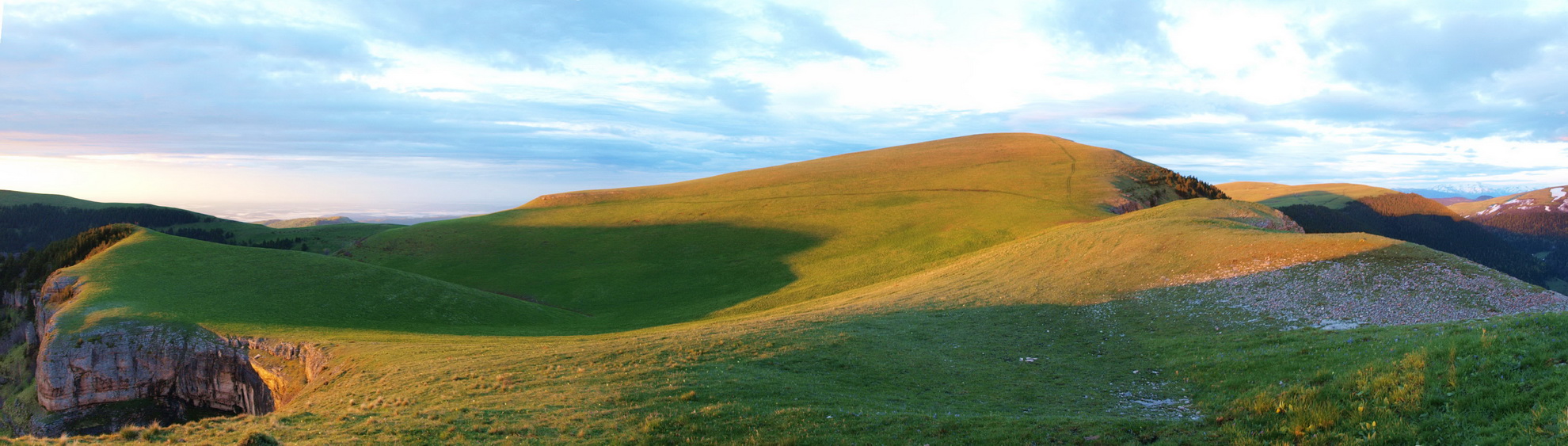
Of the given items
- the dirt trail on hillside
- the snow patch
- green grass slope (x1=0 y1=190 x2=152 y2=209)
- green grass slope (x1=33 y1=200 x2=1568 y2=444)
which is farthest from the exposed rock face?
green grass slope (x1=0 y1=190 x2=152 y2=209)

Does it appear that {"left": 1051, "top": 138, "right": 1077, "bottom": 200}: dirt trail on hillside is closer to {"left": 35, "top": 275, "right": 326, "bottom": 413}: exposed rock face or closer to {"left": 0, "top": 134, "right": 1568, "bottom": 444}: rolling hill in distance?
{"left": 0, "top": 134, "right": 1568, "bottom": 444}: rolling hill in distance

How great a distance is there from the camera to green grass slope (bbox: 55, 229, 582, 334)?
126ft

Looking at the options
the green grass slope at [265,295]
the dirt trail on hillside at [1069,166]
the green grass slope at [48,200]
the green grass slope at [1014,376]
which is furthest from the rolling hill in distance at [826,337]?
the green grass slope at [48,200]

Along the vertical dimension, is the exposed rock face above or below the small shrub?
below

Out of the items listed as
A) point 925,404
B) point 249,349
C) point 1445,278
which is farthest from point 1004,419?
point 249,349

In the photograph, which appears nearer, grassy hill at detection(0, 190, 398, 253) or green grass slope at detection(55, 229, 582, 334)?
green grass slope at detection(55, 229, 582, 334)

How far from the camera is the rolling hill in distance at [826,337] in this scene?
13164 mm

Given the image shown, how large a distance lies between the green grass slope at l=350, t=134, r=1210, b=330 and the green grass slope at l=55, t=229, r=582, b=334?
10073mm

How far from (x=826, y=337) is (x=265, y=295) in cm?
4148

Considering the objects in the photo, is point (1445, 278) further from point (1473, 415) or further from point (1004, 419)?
point (1004, 419)

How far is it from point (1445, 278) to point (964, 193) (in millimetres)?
66102

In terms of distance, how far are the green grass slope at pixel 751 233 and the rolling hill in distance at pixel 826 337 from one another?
26.0 inches

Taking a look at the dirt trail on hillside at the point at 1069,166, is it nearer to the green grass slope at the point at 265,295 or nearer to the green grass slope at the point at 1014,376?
the green grass slope at the point at 1014,376

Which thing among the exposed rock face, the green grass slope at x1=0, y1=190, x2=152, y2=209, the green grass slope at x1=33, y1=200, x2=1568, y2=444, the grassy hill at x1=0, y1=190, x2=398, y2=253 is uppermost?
the green grass slope at x1=0, y1=190, x2=152, y2=209
